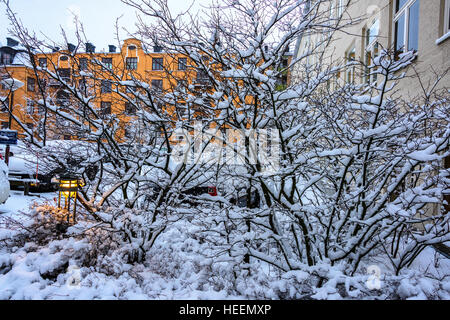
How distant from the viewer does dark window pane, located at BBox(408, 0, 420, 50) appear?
22.4 ft

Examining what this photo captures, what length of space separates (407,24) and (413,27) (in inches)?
12.2

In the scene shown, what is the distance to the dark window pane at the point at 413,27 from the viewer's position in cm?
684

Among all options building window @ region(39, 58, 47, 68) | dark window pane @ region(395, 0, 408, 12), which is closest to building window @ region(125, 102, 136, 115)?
building window @ region(39, 58, 47, 68)

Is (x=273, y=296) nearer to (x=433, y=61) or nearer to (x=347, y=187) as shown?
(x=347, y=187)

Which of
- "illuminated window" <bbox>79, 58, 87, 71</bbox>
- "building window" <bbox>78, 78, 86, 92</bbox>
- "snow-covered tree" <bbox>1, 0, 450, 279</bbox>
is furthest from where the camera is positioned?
"building window" <bbox>78, 78, 86, 92</bbox>

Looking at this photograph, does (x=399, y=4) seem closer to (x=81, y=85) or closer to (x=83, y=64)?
(x=83, y=64)

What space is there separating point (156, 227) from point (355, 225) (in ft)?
8.14

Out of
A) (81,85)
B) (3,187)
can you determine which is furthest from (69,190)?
(3,187)

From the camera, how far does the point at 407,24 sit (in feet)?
24.0

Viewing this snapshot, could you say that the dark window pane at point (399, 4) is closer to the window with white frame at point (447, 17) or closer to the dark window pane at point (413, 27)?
the dark window pane at point (413, 27)

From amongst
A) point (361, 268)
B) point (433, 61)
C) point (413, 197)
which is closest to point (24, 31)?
point (413, 197)

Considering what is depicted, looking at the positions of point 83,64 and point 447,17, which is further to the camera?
point 447,17

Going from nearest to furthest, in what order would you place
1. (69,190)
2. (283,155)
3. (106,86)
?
1. (283,155)
2. (69,190)
3. (106,86)

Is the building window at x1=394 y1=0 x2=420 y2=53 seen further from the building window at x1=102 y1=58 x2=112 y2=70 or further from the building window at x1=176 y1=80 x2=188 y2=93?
the building window at x1=102 y1=58 x2=112 y2=70
